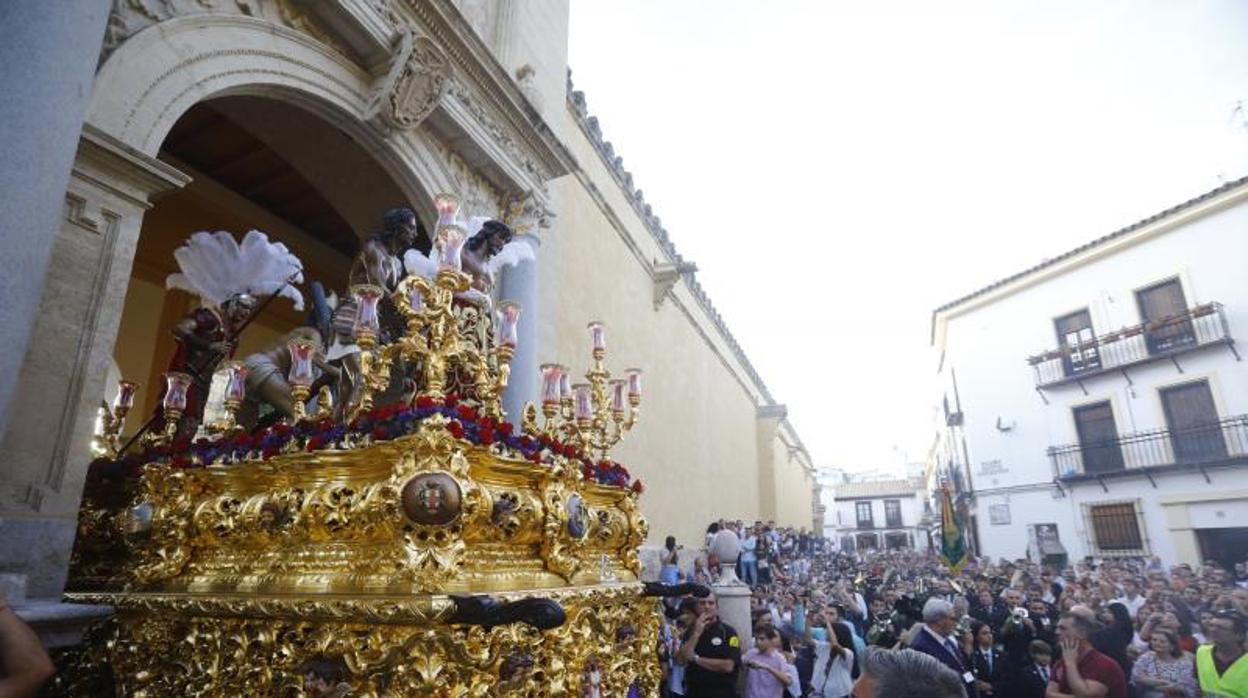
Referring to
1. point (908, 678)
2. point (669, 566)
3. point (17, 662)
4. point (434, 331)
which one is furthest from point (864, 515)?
point (17, 662)

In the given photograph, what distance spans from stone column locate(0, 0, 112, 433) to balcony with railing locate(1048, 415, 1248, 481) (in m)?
19.5

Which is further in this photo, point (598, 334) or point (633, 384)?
point (633, 384)

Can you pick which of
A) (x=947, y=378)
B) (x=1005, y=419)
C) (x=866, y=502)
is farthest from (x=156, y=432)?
(x=866, y=502)

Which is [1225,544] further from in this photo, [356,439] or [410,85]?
[356,439]

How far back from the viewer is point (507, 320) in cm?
310

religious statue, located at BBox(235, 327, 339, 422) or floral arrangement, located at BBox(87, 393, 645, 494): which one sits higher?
religious statue, located at BBox(235, 327, 339, 422)

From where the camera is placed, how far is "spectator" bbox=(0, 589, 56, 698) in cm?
203

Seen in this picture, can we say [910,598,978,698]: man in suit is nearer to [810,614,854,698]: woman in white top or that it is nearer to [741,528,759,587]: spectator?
[810,614,854,698]: woman in white top

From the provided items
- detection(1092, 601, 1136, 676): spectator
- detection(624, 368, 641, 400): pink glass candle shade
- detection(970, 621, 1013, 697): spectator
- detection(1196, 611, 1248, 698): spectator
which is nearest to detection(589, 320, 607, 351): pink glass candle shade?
detection(624, 368, 641, 400): pink glass candle shade

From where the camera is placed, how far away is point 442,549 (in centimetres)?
243

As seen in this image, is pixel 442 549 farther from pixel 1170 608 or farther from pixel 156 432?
pixel 1170 608

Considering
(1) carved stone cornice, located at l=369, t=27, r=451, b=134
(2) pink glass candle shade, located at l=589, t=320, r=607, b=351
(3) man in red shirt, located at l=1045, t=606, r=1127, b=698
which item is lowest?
(3) man in red shirt, located at l=1045, t=606, r=1127, b=698

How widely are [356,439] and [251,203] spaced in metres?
6.15

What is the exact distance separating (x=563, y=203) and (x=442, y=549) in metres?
7.04
